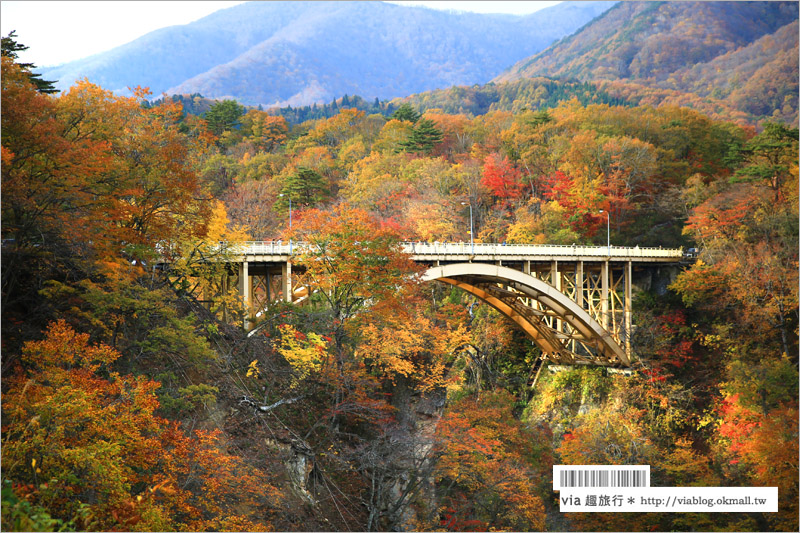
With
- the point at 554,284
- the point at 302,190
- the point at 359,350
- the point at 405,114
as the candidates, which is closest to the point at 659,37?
the point at 405,114

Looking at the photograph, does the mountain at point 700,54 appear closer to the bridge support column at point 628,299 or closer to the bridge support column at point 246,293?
the bridge support column at point 628,299

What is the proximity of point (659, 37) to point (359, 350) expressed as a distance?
9171 cm

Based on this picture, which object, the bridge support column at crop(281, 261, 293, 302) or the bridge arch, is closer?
the bridge support column at crop(281, 261, 293, 302)

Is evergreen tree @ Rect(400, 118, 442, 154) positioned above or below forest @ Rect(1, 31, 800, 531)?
above

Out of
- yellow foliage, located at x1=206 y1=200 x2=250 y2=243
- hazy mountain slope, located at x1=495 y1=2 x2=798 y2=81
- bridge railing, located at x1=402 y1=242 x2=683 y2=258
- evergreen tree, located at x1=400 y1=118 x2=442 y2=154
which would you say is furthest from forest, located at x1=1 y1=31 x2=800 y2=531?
hazy mountain slope, located at x1=495 y1=2 x2=798 y2=81

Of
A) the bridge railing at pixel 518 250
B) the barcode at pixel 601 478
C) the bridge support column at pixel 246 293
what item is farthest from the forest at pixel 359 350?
the barcode at pixel 601 478

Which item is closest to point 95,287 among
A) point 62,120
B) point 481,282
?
point 62,120

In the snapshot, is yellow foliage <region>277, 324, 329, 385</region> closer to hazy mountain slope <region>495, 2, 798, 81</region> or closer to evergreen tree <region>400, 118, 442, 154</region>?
evergreen tree <region>400, 118, 442, 154</region>

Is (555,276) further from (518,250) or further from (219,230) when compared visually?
(219,230)

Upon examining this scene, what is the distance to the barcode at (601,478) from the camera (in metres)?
12.3

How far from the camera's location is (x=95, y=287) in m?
13.2

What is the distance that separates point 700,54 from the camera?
82.8 metres

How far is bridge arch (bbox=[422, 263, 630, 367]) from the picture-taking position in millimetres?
25672

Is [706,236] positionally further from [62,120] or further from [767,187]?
[62,120]
